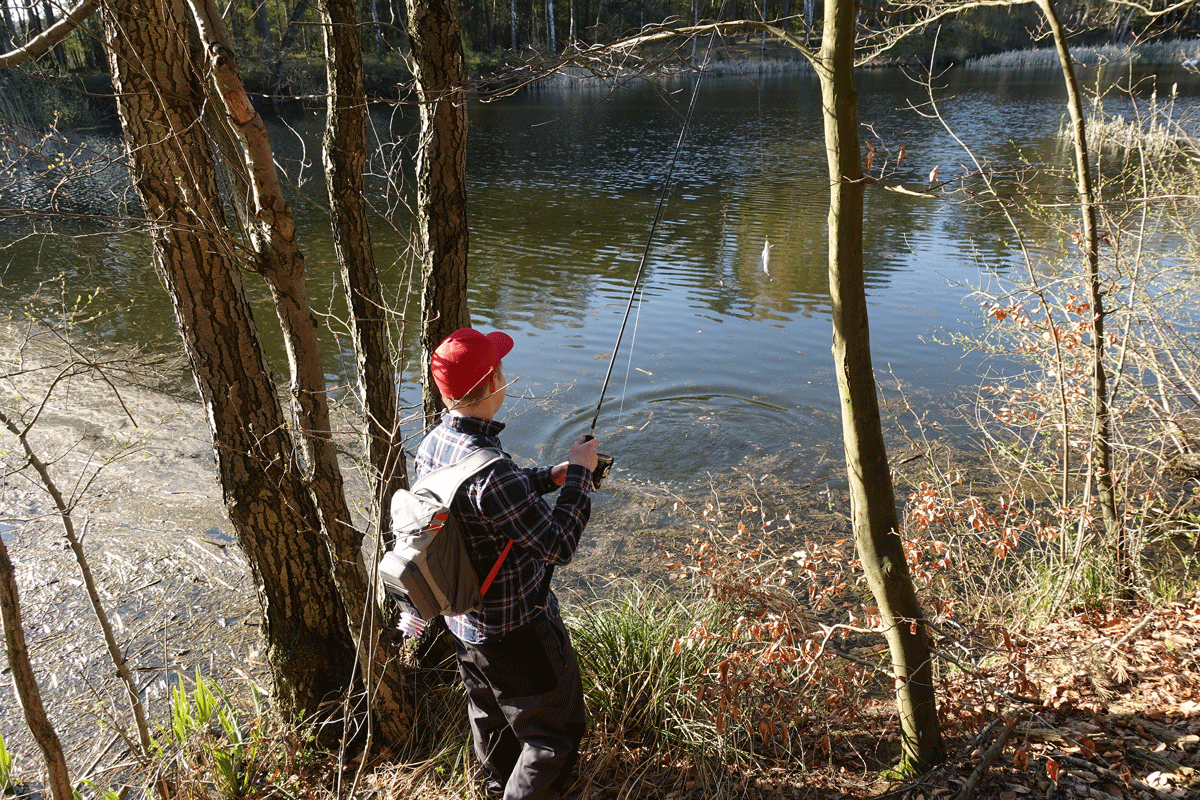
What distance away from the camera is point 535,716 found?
2.52 meters

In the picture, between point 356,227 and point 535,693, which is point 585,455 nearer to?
point 535,693

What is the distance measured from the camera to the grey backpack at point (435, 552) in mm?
2135

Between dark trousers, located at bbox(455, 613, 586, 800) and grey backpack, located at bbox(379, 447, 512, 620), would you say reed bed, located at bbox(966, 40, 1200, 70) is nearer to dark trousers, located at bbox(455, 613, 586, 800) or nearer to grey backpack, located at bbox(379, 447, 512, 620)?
dark trousers, located at bbox(455, 613, 586, 800)

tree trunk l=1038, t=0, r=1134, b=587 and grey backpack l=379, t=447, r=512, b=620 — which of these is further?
tree trunk l=1038, t=0, r=1134, b=587

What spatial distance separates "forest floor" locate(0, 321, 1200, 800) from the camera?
9.42 feet

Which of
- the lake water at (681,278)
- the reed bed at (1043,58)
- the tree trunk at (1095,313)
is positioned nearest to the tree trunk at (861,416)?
the lake water at (681,278)

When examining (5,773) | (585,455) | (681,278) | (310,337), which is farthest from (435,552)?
(681,278)

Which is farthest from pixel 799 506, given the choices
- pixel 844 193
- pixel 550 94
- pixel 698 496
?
pixel 550 94

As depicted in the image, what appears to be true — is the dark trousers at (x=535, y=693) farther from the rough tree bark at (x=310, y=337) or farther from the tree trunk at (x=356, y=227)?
the tree trunk at (x=356, y=227)

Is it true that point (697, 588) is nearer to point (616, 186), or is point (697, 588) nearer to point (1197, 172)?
point (1197, 172)

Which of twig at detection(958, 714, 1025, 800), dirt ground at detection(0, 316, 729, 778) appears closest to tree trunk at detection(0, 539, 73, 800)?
dirt ground at detection(0, 316, 729, 778)

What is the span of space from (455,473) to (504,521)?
19 cm

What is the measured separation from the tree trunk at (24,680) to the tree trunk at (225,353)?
76 centimetres

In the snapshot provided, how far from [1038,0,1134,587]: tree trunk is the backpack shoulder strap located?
3.09 meters
